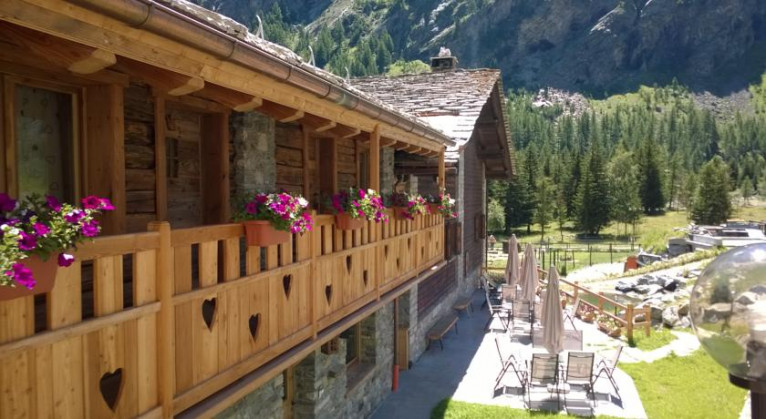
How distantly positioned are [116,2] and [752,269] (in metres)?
3.13

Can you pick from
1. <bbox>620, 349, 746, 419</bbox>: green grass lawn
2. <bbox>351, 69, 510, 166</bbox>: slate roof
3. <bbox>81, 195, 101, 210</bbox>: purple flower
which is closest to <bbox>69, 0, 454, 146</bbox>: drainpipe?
<bbox>81, 195, 101, 210</bbox>: purple flower

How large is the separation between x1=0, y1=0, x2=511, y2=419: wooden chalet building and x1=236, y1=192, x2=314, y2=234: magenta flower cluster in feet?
0.68

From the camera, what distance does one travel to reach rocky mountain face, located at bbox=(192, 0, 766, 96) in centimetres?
15875

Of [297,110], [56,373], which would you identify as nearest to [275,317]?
[297,110]

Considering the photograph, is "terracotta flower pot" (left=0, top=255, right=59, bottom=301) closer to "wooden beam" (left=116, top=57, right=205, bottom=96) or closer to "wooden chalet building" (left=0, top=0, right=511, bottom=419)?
"wooden chalet building" (left=0, top=0, right=511, bottom=419)

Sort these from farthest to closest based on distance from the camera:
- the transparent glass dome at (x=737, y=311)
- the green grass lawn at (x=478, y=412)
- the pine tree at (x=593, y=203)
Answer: the pine tree at (x=593, y=203) → the green grass lawn at (x=478, y=412) → the transparent glass dome at (x=737, y=311)

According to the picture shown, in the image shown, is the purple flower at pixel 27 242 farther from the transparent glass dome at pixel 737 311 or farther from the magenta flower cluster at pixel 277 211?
the transparent glass dome at pixel 737 311

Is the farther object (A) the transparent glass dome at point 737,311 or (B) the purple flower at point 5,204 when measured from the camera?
(B) the purple flower at point 5,204

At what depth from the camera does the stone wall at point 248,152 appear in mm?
6180

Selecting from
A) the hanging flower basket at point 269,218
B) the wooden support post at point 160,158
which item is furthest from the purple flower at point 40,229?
the wooden support post at point 160,158

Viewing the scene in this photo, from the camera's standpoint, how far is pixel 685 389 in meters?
12.3

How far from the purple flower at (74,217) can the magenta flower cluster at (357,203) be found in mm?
3937

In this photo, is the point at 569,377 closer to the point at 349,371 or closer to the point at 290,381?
the point at 349,371

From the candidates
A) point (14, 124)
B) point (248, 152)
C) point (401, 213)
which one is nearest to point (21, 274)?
point (14, 124)
